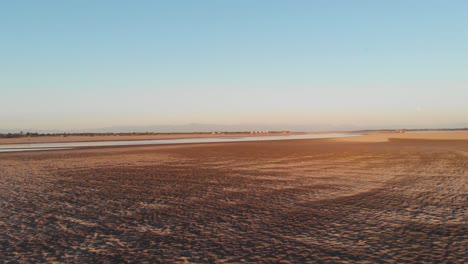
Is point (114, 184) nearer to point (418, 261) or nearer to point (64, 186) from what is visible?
point (64, 186)

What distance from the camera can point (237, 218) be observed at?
32.2ft

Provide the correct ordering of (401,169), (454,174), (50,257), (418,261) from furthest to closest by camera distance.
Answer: (401,169) → (454,174) → (50,257) → (418,261)

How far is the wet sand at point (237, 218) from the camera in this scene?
7043 millimetres

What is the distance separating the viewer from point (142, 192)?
13969mm

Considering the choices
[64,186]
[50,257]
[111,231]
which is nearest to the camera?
[50,257]

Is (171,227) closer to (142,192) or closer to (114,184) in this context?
(142,192)

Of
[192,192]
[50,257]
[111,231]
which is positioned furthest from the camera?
[192,192]

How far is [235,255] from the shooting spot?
689 centimetres

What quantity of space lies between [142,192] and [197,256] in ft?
25.3

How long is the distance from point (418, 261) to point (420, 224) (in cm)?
284

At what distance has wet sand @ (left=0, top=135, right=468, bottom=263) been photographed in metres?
7.04

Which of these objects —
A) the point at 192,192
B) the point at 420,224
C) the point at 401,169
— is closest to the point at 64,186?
the point at 192,192

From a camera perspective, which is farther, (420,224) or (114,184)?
(114,184)

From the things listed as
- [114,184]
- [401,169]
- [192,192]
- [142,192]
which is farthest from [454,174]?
[114,184]
